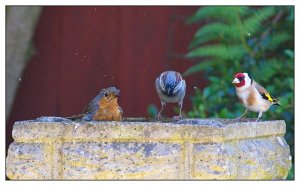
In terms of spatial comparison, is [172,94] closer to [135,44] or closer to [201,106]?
[201,106]

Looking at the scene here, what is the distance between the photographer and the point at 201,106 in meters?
7.18

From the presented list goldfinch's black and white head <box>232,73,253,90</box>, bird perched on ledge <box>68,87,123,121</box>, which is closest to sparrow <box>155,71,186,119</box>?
goldfinch's black and white head <box>232,73,253,90</box>

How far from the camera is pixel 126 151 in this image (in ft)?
13.2

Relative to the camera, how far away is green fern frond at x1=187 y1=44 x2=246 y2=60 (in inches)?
295

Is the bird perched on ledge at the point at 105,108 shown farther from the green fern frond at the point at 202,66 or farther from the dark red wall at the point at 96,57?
the green fern frond at the point at 202,66

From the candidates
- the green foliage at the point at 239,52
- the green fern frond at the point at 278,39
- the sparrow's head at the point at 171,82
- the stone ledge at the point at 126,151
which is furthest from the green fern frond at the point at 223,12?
the stone ledge at the point at 126,151

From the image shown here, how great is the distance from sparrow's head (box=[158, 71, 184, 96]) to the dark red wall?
2.36 meters

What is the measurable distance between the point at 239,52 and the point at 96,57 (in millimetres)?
1251

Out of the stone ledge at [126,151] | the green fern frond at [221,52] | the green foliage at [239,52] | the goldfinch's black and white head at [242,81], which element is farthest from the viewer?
the green fern frond at [221,52]

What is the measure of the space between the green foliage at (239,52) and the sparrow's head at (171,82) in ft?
6.42

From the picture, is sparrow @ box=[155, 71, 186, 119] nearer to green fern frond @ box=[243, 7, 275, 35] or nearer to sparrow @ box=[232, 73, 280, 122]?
sparrow @ box=[232, 73, 280, 122]

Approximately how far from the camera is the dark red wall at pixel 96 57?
7676 millimetres

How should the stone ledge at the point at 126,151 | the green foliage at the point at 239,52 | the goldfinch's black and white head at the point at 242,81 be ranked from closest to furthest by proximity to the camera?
the stone ledge at the point at 126,151 < the goldfinch's black and white head at the point at 242,81 < the green foliage at the point at 239,52

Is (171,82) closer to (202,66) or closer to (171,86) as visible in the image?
(171,86)
